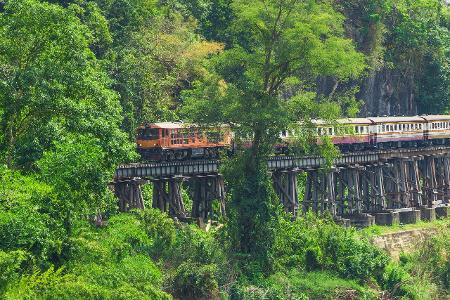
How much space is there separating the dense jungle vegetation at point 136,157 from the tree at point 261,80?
5 cm

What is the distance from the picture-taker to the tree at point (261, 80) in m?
37.9

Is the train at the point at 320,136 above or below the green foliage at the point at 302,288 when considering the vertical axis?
above

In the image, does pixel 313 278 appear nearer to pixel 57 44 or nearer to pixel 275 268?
pixel 275 268

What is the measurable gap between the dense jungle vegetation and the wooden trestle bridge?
7.59 ft

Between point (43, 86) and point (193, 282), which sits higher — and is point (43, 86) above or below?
above

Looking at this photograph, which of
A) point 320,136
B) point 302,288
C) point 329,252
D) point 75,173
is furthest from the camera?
point 329,252

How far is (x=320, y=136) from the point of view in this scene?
127 ft

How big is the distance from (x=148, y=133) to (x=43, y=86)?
16751 millimetres

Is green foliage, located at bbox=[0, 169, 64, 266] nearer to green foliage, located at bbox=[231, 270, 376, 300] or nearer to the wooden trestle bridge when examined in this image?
green foliage, located at bbox=[231, 270, 376, 300]

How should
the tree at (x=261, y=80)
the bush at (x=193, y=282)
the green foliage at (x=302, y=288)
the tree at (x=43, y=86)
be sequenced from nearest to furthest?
the tree at (x=43, y=86), the bush at (x=193, y=282), the green foliage at (x=302, y=288), the tree at (x=261, y=80)

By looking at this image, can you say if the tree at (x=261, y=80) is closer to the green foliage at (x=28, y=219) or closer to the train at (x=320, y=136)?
the train at (x=320, y=136)

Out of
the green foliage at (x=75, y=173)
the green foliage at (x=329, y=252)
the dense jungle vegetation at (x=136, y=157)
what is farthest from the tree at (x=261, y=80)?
the green foliage at (x=75, y=173)

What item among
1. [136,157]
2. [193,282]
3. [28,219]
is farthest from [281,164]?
[28,219]

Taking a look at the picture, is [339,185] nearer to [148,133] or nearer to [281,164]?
[281,164]
